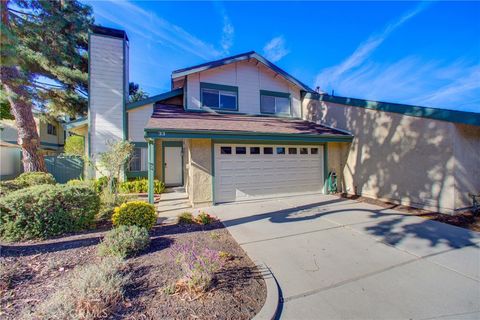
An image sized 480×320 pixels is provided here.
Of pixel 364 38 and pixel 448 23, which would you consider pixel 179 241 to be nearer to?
pixel 448 23

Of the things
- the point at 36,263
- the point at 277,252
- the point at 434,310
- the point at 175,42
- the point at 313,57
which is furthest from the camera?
the point at 313,57

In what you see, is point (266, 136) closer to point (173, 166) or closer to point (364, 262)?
point (364, 262)

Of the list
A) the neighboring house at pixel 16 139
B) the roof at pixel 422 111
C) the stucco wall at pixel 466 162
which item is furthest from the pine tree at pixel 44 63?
the stucco wall at pixel 466 162

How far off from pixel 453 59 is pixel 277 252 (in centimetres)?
1597

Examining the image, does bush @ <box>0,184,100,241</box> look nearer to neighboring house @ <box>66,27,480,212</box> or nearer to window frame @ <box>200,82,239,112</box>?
neighboring house @ <box>66,27,480,212</box>

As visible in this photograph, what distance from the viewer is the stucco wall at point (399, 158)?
674 cm

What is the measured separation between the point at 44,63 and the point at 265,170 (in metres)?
13.7

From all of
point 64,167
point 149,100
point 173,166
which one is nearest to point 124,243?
point 173,166

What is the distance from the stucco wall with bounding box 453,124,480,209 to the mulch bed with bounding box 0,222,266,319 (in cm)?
722

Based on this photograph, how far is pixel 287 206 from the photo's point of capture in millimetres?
7812

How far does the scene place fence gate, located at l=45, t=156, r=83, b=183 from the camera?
13422mm

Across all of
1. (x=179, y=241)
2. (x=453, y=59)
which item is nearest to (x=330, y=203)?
(x=179, y=241)

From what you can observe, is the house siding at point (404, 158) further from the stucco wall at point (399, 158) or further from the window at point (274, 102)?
the window at point (274, 102)

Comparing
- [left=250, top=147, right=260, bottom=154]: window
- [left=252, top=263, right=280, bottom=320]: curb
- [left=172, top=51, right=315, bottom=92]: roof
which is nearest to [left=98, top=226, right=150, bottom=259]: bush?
[left=252, top=263, right=280, bottom=320]: curb
